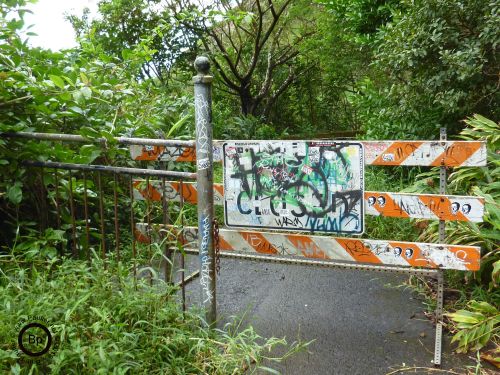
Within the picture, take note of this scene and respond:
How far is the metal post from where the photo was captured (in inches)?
117

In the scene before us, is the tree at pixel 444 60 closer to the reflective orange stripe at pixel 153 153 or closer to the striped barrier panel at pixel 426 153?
the striped barrier panel at pixel 426 153

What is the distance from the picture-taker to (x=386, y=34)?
645 centimetres

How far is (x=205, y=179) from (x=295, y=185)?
70 cm

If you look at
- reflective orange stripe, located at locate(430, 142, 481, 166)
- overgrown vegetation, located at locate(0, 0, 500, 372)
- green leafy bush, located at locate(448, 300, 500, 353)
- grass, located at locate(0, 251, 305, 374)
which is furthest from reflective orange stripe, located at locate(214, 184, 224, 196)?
green leafy bush, located at locate(448, 300, 500, 353)

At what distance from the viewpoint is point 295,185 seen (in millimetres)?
3420

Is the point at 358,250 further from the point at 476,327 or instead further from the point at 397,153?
the point at 476,327

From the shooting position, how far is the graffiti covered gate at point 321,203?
3168 millimetres

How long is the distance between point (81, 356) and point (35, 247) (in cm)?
129

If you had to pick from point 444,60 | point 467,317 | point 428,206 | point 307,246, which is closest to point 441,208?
point 428,206

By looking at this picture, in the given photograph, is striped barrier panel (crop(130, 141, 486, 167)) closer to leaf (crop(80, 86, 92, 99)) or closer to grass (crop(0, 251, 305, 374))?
grass (crop(0, 251, 305, 374))

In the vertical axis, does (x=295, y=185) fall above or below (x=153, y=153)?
below

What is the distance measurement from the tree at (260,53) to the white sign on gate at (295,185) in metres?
8.83

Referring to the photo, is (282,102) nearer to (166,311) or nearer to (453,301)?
(453,301)

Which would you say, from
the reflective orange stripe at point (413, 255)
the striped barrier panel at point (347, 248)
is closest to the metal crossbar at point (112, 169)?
the striped barrier panel at point (347, 248)
